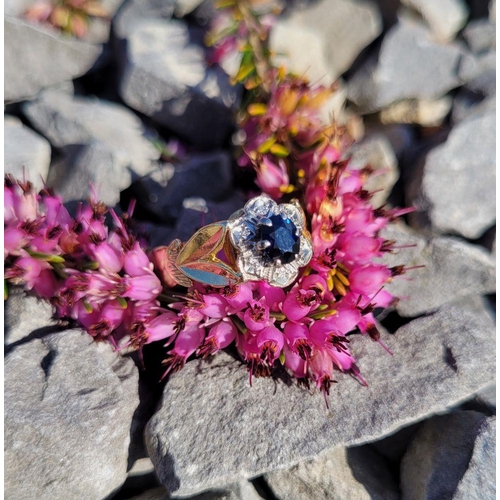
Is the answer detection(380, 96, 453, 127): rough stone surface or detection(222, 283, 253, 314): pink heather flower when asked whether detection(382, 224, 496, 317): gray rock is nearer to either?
detection(222, 283, 253, 314): pink heather flower

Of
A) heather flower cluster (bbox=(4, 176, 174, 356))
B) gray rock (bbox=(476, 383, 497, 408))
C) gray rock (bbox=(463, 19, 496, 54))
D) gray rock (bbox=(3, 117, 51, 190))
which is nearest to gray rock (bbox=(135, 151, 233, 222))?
gray rock (bbox=(3, 117, 51, 190))

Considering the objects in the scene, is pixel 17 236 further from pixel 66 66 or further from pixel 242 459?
pixel 66 66

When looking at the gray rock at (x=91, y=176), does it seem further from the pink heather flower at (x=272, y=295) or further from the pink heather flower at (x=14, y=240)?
the pink heather flower at (x=272, y=295)

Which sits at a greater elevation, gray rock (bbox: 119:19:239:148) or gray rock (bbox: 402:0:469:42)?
gray rock (bbox: 402:0:469:42)

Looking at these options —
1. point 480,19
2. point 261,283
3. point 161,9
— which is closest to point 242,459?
point 261,283

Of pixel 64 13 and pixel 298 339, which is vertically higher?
pixel 64 13

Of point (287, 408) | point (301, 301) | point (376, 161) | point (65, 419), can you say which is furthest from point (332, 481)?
point (376, 161)

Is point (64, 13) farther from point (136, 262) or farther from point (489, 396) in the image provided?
point (489, 396)
